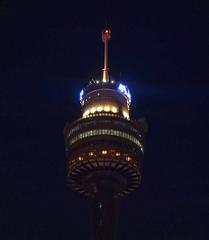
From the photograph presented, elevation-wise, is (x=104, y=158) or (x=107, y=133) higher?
(x=107, y=133)

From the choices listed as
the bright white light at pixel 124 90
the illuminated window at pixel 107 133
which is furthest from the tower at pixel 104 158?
the bright white light at pixel 124 90

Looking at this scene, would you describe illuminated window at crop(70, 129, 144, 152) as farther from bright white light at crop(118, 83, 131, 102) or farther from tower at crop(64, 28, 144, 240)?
bright white light at crop(118, 83, 131, 102)

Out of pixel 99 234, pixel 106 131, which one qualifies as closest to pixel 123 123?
pixel 106 131

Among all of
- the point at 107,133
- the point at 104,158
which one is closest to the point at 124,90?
the point at 107,133

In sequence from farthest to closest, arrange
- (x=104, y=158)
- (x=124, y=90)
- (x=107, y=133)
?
(x=124, y=90)
(x=107, y=133)
(x=104, y=158)

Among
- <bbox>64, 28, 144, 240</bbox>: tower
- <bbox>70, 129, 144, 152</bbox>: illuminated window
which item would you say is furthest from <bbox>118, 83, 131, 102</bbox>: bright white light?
<bbox>70, 129, 144, 152</bbox>: illuminated window

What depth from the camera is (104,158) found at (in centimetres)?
13012

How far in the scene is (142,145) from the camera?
136 meters

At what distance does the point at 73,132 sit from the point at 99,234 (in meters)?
23.6

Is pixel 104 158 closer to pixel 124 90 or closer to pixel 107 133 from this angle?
pixel 107 133

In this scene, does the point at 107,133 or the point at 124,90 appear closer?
the point at 107,133

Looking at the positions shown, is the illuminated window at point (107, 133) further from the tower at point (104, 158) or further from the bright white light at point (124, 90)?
the bright white light at point (124, 90)

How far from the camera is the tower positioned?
130750mm

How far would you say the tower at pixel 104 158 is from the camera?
429 feet
